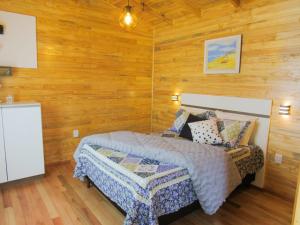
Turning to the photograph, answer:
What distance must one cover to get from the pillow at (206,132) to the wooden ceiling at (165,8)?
1.72 metres

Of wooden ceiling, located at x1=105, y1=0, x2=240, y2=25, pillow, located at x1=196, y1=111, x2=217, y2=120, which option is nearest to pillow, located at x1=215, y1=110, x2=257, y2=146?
pillow, located at x1=196, y1=111, x2=217, y2=120

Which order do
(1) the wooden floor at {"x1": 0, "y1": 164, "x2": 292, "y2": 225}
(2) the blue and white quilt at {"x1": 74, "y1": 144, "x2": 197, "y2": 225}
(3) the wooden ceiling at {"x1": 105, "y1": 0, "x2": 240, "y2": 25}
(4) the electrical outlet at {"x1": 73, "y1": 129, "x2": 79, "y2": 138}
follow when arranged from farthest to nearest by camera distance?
(4) the electrical outlet at {"x1": 73, "y1": 129, "x2": 79, "y2": 138}
(3) the wooden ceiling at {"x1": 105, "y1": 0, "x2": 240, "y2": 25}
(1) the wooden floor at {"x1": 0, "y1": 164, "x2": 292, "y2": 225}
(2) the blue and white quilt at {"x1": 74, "y1": 144, "x2": 197, "y2": 225}

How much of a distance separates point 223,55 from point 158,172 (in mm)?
2198

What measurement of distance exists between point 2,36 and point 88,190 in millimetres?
2417

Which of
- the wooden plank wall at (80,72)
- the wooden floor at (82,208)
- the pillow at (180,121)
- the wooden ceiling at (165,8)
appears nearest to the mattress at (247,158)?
the wooden floor at (82,208)

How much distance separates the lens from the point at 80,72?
3.70 metres

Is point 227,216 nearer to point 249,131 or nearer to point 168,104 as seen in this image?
point 249,131

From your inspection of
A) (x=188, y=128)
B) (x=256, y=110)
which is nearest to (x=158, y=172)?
(x=188, y=128)

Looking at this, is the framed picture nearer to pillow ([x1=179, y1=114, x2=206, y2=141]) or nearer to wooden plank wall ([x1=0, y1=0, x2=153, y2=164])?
pillow ([x1=179, y1=114, x2=206, y2=141])

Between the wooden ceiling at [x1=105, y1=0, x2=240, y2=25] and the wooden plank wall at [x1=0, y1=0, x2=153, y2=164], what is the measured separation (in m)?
0.24

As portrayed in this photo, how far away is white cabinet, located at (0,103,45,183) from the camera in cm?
275

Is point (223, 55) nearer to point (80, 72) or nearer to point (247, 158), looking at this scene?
point (247, 158)

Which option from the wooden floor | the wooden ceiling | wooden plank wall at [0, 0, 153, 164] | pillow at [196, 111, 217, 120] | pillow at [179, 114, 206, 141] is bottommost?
the wooden floor

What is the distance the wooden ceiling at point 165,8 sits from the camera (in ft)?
11.3
